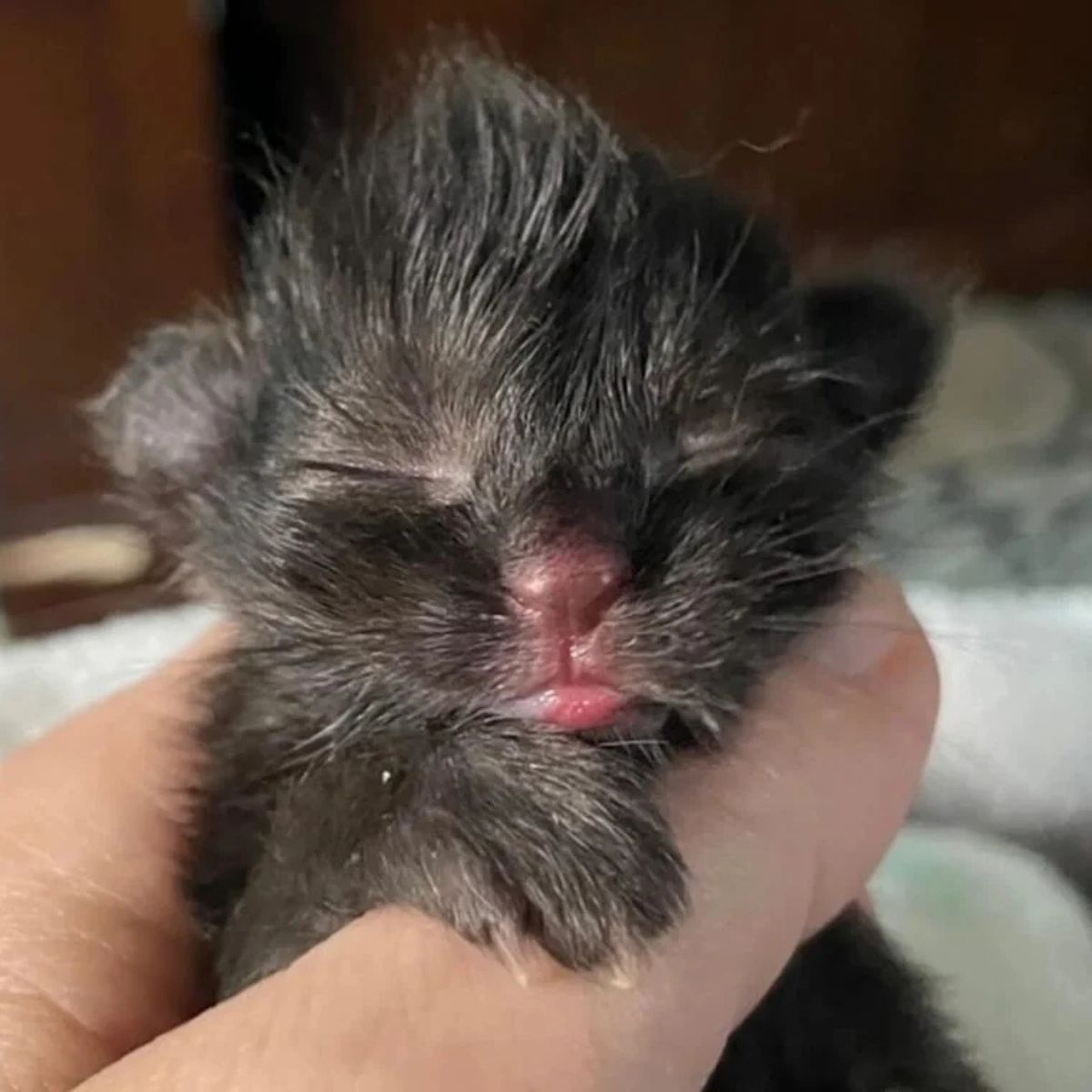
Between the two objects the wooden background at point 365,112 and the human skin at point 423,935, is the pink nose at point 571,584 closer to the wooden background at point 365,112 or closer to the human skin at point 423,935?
the human skin at point 423,935

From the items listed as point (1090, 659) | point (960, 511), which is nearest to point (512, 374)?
point (1090, 659)

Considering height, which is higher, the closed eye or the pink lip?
the closed eye

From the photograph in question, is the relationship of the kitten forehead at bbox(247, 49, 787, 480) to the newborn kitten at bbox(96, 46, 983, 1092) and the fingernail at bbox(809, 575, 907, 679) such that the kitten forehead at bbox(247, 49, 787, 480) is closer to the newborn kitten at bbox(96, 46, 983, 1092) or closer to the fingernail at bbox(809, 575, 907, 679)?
the newborn kitten at bbox(96, 46, 983, 1092)

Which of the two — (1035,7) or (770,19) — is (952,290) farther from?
(1035,7)

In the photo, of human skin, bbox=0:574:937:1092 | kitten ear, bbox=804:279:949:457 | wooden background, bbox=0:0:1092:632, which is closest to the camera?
human skin, bbox=0:574:937:1092

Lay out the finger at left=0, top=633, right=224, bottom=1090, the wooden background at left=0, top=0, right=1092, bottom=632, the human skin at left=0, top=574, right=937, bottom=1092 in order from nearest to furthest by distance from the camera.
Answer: the human skin at left=0, top=574, right=937, bottom=1092 → the finger at left=0, top=633, right=224, bottom=1090 → the wooden background at left=0, top=0, right=1092, bottom=632

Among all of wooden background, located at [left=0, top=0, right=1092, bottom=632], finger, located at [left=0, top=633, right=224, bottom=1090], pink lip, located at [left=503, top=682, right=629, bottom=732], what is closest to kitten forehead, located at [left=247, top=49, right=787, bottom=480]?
pink lip, located at [left=503, top=682, right=629, bottom=732]

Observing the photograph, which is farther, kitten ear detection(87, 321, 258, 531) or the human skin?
kitten ear detection(87, 321, 258, 531)

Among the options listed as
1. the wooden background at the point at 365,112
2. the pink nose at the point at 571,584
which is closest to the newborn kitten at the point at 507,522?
the pink nose at the point at 571,584
